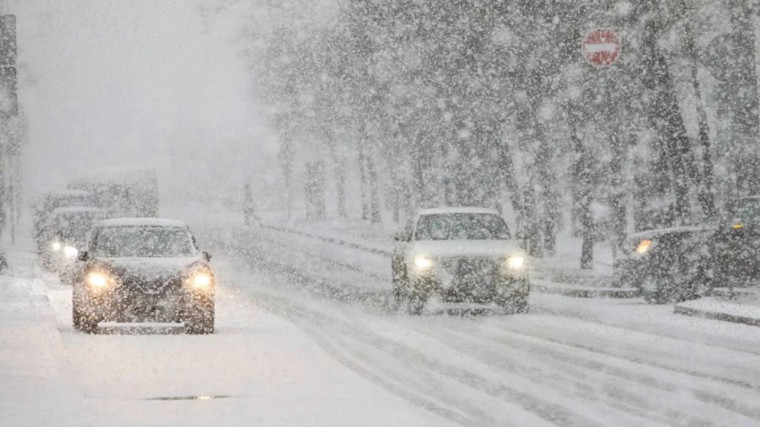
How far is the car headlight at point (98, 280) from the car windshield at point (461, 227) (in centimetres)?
634

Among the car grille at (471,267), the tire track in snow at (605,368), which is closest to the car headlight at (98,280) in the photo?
the tire track in snow at (605,368)

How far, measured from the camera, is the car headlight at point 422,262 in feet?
72.6

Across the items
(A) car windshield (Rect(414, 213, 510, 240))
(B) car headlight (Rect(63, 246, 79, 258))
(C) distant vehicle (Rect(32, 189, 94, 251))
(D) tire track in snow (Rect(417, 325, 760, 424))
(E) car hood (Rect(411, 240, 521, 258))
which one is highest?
(C) distant vehicle (Rect(32, 189, 94, 251))

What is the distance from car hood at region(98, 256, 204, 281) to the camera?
18.6 m

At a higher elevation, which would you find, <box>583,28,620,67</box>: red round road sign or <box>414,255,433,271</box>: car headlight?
<box>583,28,620,67</box>: red round road sign

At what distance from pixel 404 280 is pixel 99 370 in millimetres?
9512

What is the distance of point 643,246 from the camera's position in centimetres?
2406

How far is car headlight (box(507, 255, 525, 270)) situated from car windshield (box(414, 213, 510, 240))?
1.19 meters

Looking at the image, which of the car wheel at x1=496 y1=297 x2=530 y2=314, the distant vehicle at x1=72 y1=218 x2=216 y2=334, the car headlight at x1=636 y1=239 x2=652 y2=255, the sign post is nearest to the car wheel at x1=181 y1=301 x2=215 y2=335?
the distant vehicle at x1=72 y1=218 x2=216 y2=334

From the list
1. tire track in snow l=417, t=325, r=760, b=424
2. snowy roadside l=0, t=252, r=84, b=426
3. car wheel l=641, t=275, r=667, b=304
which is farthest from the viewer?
car wheel l=641, t=275, r=667, b=304

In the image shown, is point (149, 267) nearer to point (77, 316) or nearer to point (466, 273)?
point (77, 316)

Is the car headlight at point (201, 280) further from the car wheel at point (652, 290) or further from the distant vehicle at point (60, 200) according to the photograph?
the distant vehicle at point (60, 200)

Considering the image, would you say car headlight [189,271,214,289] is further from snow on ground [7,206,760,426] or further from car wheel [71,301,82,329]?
car wheel [71,301,82,329]

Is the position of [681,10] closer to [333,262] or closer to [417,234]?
[417,234]
